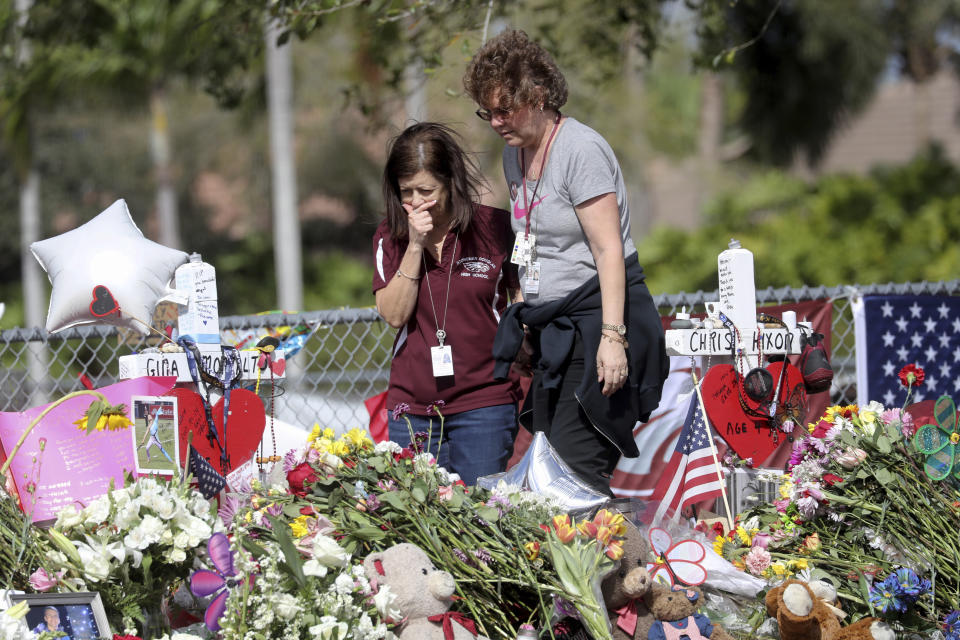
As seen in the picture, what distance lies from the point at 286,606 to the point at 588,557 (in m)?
0.72

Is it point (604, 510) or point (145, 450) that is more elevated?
point (145, 450)

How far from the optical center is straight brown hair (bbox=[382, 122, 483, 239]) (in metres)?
3.35

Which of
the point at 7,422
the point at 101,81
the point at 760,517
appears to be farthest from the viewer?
the point at 101,81

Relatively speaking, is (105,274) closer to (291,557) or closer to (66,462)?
(66,462)

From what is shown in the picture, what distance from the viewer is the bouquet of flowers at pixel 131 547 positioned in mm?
Result: 2350

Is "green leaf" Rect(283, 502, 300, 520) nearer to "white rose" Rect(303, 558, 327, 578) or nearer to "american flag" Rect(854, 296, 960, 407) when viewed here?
"white rose" Rect(303, 558, 327, 578)

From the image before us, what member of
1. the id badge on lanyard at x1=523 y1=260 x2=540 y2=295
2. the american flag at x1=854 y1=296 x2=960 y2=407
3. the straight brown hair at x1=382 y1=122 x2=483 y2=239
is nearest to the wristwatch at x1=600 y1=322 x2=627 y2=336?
the id badge on lanyard at x1=523 y1=260 x2=540 y2=295

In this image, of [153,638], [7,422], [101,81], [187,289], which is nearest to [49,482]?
[7,422]

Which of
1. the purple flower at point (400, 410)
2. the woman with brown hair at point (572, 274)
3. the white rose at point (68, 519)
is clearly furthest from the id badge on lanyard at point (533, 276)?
the white rose at point (68, 519)

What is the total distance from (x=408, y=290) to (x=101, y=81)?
58.3 feet

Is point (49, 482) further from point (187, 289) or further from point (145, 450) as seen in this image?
point (187, 289)

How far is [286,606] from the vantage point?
227cm

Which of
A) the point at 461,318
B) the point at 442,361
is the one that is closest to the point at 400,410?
the point at 442,361

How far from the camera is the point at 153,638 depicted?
2389 mm
